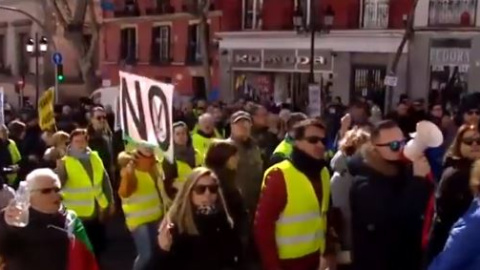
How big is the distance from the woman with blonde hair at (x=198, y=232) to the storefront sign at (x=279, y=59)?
21.3 metres

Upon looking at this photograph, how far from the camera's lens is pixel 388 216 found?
6.11m

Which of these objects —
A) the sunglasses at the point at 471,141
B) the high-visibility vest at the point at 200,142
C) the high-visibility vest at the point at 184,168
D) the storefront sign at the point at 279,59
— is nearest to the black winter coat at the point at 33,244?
the sunglasses at the point at 471,141

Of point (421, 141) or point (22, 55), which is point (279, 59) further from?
point (421, 141)

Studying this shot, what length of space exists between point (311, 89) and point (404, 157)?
12.4 metres

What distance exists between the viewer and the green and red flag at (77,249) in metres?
5.89

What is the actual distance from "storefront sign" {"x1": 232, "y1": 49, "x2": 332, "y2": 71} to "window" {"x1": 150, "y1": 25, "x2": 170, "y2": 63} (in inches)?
190

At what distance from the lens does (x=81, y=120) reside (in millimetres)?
16891

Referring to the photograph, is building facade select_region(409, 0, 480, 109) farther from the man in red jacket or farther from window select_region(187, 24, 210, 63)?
the man in red jacket

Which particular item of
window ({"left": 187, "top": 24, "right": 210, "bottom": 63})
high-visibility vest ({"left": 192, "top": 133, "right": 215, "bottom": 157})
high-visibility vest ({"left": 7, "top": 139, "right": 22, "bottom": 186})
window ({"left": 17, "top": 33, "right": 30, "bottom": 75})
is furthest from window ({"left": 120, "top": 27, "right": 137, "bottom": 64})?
high-visibility vest ({"left": 192, "top": 133, "right": 215, "bottom": 157})

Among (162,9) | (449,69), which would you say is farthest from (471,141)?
(162,9)

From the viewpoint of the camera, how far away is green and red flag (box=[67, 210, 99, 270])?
5.89m

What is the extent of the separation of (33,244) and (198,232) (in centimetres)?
97

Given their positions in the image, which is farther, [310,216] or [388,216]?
[310,216]

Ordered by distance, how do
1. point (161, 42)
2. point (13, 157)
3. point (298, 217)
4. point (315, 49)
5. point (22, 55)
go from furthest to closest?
1. point (22, 55)
2. point (161, 42)
3. point (315, 49)
4. point (13, 157)
5. point (298, 217)
